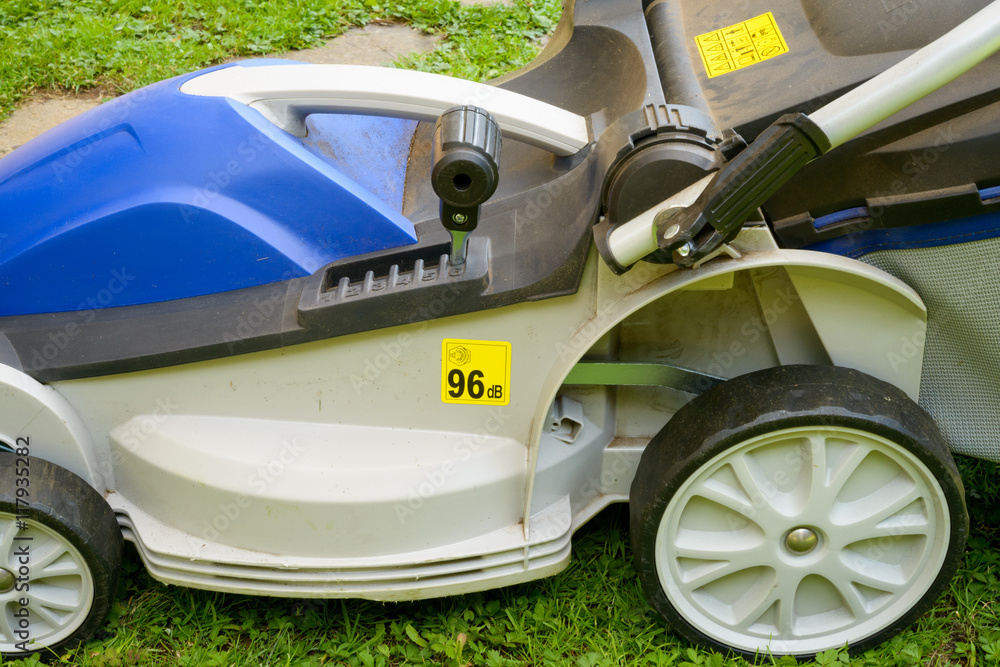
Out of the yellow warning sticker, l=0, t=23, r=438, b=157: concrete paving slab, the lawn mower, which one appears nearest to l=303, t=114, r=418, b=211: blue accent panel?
the lawn mower

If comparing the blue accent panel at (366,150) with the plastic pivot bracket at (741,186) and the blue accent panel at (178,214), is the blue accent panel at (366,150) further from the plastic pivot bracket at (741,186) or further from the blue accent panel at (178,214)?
the plastic pivot bracket at (741,186)

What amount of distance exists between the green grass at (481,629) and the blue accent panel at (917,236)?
2.49 feet

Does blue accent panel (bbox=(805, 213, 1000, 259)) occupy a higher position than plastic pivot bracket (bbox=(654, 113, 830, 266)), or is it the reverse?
plastic pivot bracket (bbox=(654, 113, 830, 266))

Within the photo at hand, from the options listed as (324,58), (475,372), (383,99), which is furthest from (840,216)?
(324,58)

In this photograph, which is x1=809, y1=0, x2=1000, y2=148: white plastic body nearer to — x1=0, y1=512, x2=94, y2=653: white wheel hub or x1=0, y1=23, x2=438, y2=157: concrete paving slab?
x1=0, y1=512, x2=94, y2=653: white wheel hub

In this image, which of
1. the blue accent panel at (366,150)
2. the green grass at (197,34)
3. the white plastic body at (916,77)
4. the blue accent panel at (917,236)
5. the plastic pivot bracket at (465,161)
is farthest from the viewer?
the green grass at (197,34)

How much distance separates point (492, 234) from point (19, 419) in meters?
0.90

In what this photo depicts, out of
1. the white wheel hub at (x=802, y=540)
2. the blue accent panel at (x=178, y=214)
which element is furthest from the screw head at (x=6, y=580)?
the white wheel hub at (x=802, y=540)

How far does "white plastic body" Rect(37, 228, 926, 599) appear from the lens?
155 cm

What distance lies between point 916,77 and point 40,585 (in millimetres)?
1691

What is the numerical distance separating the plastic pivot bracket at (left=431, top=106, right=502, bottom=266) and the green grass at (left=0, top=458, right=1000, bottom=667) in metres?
0.88

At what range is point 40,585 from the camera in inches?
66.2

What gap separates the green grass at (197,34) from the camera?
3.64 meters

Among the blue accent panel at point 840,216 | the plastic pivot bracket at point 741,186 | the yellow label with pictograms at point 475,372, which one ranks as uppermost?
the plastic pivot bracket at point 741,186
